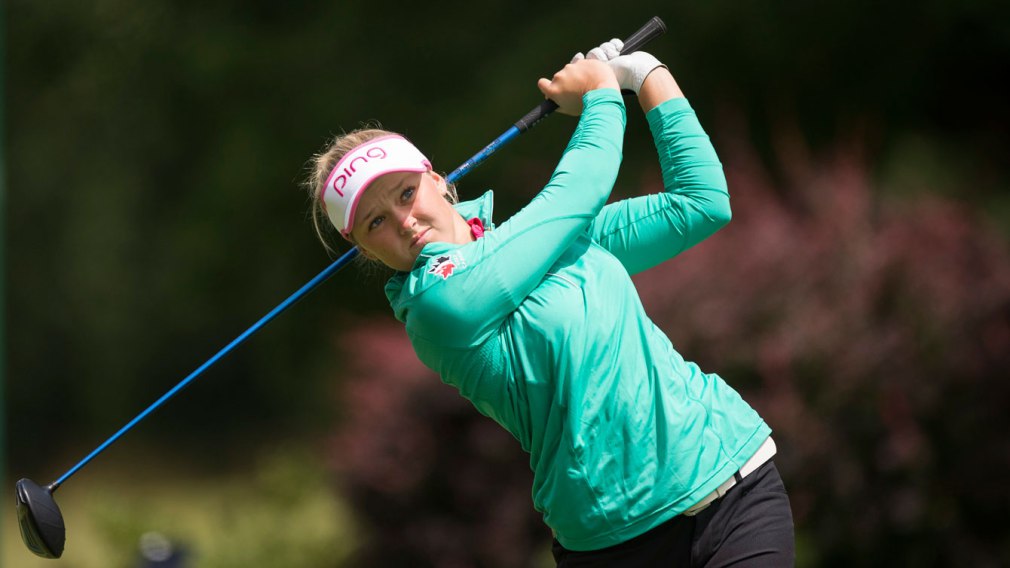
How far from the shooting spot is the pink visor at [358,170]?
271cm

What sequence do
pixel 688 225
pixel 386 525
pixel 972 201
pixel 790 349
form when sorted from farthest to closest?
pixel 972 201 → pixel 386 525 → pixel 790 349 → pixel 688 225

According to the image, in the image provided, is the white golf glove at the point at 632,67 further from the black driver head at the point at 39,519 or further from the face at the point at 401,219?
the black driver head at the point at 39,519

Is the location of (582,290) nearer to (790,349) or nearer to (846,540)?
(790,349)

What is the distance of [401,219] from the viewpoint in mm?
2734

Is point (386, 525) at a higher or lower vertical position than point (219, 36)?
lower

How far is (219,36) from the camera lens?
37.9 feet

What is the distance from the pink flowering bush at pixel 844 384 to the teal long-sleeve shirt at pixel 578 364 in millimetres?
3201

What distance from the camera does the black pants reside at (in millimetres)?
2658

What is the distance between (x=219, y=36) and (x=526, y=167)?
3649 millimetres

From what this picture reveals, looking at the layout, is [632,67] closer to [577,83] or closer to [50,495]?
[577,83]

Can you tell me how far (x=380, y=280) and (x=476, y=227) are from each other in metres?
3.34

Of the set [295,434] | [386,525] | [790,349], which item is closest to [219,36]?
[295,434]

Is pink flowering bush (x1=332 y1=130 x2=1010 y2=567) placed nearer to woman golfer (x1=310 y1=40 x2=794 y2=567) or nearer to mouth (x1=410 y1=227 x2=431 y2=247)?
woman golfer (x1=310 y1=40 x2=794 y2=567)

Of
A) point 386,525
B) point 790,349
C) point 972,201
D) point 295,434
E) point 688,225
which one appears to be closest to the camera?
point 688,225
